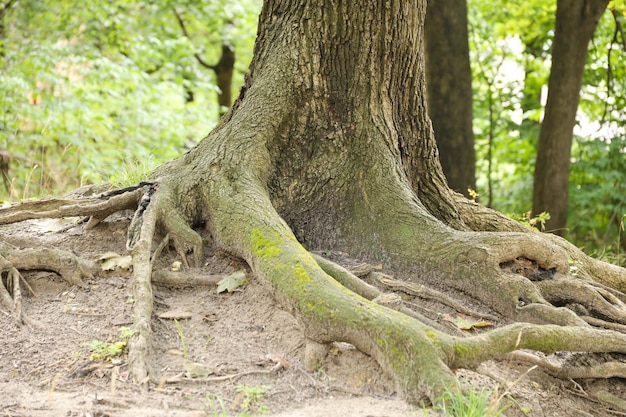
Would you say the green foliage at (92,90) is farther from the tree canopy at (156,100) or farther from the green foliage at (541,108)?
the green foliage at (541,108)

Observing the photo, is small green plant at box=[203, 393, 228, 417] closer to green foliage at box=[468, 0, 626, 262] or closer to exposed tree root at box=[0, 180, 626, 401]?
exposed tree root at box=[0, 180, 626, 401]

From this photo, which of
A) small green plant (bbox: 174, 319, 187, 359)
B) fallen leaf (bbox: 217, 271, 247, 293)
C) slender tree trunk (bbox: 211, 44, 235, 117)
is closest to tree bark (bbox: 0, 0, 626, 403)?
fallen leaf (bbox: 217, 271, 247, 293)

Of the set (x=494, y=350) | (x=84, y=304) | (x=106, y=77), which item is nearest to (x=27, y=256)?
(x=84, y=304)

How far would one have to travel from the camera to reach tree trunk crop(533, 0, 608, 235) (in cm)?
921

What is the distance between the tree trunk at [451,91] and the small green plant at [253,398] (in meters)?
6.24

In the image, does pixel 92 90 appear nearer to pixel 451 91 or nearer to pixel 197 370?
pixel 451 91

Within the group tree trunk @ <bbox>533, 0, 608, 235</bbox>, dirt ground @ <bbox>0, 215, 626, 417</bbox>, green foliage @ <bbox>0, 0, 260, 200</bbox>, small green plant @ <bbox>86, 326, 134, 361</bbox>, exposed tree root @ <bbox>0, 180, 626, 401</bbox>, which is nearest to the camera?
dirt ground @ <bbox>0, 215, 626, 417</bbox>

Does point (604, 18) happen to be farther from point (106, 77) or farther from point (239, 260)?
point (239, 260)

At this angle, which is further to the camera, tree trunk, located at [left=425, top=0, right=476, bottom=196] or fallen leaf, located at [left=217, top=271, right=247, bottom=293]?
tree trunk, located at [left=425, top=0, right=476, bottom=196]

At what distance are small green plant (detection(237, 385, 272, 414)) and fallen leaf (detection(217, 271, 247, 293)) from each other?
38.2 inches

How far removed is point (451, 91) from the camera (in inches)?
351

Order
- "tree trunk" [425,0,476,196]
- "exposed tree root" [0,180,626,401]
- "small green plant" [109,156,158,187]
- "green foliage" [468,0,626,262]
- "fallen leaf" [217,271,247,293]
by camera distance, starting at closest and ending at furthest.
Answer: "exposed tree root" [0,180,626,401] < "fallen leaf" [217,271,247,293] < "small green plant" [109,156,158,187] < "tree trunk" [425,0,476,196] < "green foliage" [468,0,626,262]

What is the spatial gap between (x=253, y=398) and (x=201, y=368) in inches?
15.3

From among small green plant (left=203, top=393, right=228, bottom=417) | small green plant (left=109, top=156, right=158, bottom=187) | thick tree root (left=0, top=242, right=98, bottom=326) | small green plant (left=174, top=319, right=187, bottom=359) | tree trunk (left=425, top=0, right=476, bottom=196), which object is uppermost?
tree trunk (left=425, top=0, right=476, bottom=196)
